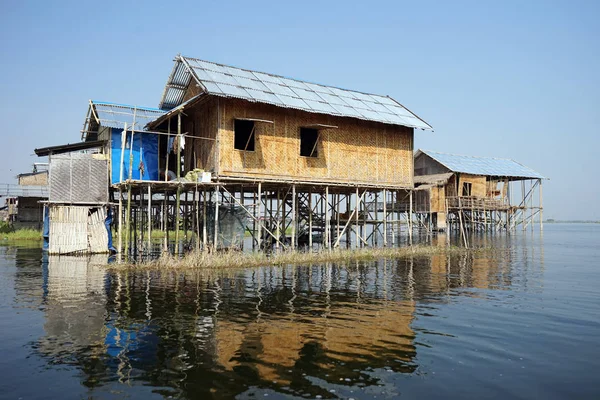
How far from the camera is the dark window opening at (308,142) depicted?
2114 centimetres

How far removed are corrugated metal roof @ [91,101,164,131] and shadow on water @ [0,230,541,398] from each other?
6.82m

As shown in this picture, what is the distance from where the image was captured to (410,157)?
23.8 m

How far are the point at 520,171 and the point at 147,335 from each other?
42.3 metres

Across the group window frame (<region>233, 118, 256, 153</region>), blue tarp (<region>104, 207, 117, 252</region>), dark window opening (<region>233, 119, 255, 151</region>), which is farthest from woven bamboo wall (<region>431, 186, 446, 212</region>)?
Answer: blue tarp (<region>104, 207, 117, 252</region>)

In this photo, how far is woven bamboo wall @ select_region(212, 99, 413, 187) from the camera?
18.5m

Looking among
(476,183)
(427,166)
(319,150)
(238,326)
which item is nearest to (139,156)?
(319,150)

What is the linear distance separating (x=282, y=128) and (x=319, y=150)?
2.08m

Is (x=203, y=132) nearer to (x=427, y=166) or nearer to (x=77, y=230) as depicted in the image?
(x=77, y=230)

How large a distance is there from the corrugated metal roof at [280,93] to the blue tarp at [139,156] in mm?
2475

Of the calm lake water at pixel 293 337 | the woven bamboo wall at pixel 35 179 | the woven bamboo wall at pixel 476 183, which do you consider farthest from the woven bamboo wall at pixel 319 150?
the woven bamboo wall at pixel 35 179

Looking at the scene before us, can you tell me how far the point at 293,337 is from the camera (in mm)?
8477

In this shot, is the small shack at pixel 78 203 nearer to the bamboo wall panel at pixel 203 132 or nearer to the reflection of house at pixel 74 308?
the reflection of house at pixel 74 308

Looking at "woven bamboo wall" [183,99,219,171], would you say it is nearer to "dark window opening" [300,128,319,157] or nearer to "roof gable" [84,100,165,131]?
"roof gable" [84,100,165,131]

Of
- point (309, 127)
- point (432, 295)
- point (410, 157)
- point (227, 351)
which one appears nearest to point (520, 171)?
point (410, 157)
